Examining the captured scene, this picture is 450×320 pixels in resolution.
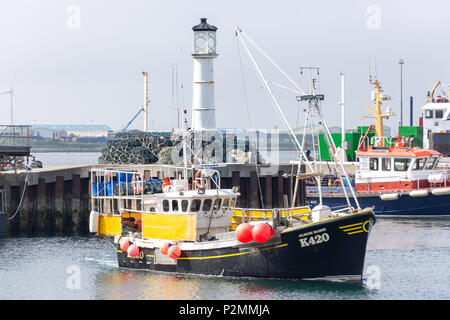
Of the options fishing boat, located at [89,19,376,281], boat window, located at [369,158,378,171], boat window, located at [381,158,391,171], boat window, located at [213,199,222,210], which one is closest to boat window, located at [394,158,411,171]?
boat window, located at [381,158,391,171]

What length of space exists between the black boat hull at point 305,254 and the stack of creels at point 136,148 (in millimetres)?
21083

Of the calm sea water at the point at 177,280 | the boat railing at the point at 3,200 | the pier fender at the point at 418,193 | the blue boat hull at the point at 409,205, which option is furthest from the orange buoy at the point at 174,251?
the pier fender at the point at 418,193

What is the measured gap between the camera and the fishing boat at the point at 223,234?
30703 mm

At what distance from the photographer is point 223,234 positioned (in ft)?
104

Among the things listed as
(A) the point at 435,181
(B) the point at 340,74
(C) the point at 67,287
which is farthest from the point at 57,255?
(B) the point at 340,74

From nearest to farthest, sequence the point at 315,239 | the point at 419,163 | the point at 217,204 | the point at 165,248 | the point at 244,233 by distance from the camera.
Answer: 1. the point at 244,233
2. the point at 315,239
3. the point at 165,248
4. the point at 217,204
5. the point at 419,163

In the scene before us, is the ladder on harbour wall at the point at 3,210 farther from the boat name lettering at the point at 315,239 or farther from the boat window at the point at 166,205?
the boat name lettering at the point at 315,239

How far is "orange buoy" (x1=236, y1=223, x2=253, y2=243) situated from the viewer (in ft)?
99.9

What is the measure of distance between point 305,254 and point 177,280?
15.5 ft

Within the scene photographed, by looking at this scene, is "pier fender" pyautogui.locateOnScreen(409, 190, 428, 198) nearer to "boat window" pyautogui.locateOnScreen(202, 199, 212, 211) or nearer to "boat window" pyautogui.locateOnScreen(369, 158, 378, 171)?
"boat window" pyautogui.locateOnScreen(369, 158, 378, 171)

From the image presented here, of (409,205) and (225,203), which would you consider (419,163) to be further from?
(225,203)

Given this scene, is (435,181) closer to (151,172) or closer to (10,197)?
(151,172)

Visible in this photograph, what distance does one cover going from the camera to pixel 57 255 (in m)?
38.2

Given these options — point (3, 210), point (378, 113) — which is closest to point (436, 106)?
point (378, 113)
